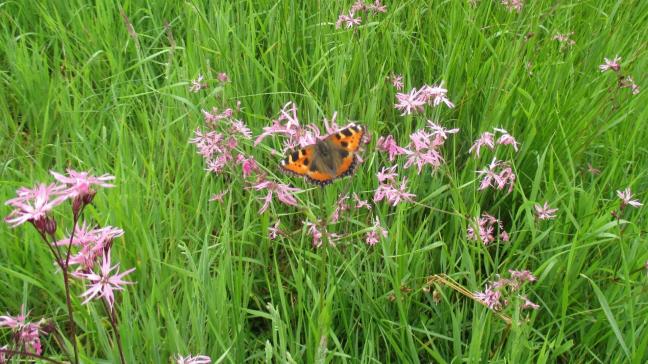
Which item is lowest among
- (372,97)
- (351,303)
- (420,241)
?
(351,303)

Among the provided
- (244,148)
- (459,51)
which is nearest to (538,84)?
(459,51)

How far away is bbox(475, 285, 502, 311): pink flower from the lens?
184 cm

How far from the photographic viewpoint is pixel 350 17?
3.12 metres

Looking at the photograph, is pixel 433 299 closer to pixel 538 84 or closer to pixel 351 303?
pixel 351 303

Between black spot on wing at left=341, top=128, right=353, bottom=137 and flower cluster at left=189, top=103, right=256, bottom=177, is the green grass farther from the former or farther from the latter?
black spot on wing at left=341, top=128, right=353, bottom=137

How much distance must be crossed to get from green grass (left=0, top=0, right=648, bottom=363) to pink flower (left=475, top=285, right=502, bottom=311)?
0.04 metres

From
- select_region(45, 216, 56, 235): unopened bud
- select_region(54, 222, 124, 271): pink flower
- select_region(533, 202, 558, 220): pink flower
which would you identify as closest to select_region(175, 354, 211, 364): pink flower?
select_region(54, 222, 124, 271): pink flower

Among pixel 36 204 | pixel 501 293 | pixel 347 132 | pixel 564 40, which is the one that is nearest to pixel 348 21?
pixel 564 40

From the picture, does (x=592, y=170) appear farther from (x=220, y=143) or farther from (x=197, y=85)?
(x=197, y=85)

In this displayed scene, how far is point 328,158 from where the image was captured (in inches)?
74.0

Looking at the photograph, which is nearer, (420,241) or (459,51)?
(420,241)

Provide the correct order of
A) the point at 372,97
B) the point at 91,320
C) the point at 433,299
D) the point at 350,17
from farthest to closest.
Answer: the point at 350,17, the point at 372,97, the point at 433,299, the point at 91,320

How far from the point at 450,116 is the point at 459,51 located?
0.33m

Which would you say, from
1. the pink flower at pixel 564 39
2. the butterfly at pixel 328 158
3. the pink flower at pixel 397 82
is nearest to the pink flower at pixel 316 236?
the butterfly at pixel 328 158
